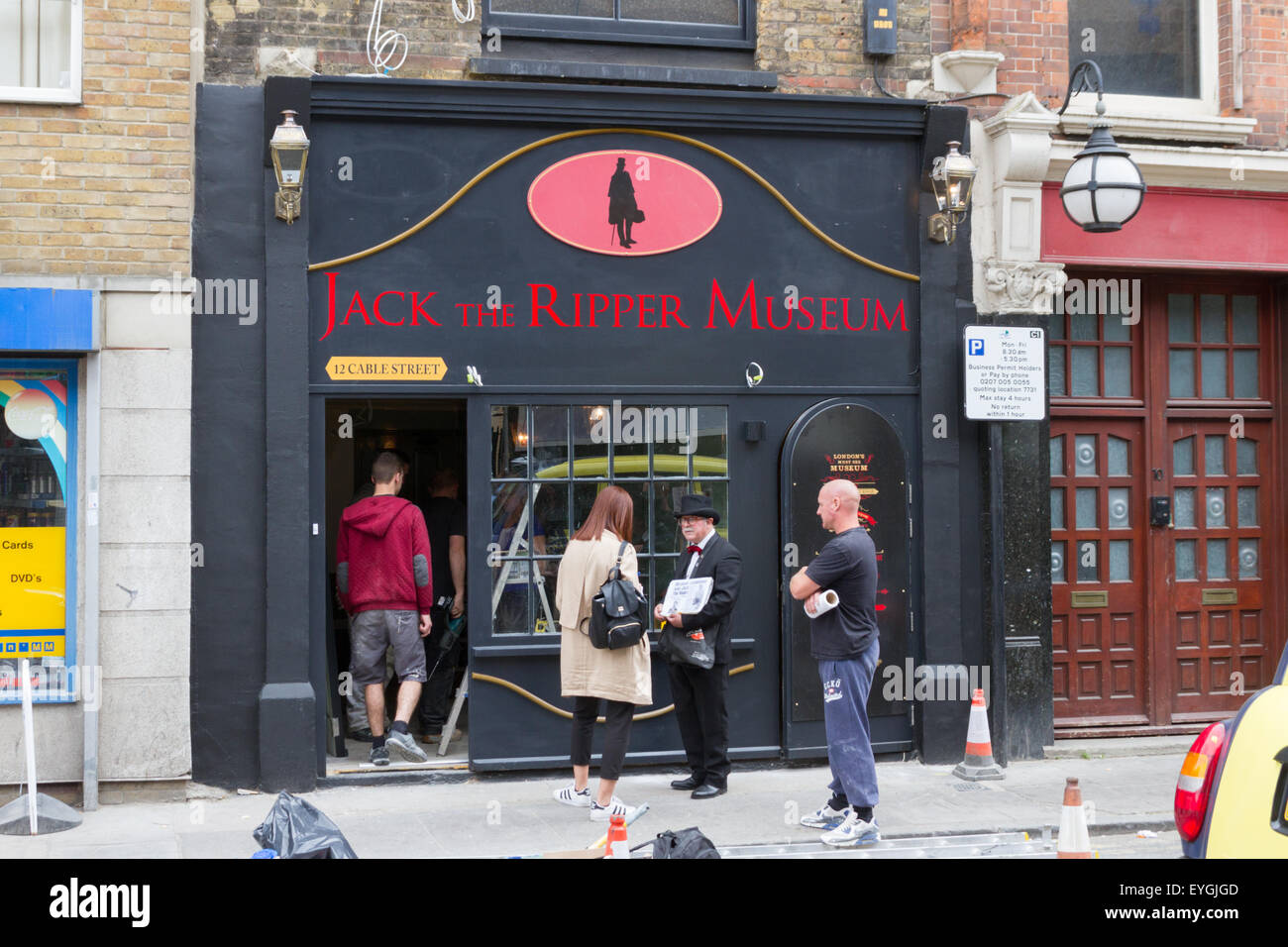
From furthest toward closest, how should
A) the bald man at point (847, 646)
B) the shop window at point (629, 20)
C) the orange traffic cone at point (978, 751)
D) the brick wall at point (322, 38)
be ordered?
the shop window at point (629, 20) → the brick wall at point (322, 38) → the orange traffic cone at point (978, 751) → the bald man at point (847, 646)

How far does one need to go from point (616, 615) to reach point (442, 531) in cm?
283

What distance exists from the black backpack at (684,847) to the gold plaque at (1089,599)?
6149mm

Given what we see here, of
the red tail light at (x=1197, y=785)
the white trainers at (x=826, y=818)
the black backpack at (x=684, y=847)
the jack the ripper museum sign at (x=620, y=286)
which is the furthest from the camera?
the jack the ripper museum sign at (x=620, y=286)

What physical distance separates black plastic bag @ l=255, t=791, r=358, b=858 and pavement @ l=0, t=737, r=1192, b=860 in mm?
2207

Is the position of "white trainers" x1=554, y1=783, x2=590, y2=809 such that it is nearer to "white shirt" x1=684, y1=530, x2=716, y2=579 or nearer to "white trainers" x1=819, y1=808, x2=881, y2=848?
"white shirt" x1=684, y1=530, x2=716, y2=579

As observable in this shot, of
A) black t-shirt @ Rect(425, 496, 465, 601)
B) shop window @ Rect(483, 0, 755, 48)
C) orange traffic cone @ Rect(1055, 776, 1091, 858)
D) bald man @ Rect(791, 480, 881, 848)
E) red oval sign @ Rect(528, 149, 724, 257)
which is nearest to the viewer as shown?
orange traffic cone @ Rect(1055, 776, 1091, 858)

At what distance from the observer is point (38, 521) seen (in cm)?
782

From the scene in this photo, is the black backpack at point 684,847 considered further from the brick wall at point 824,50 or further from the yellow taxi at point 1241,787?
the brick wall at point 824,50

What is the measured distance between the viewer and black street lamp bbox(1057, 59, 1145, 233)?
8.69m

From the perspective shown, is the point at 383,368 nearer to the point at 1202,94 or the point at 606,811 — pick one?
the point at 606,811

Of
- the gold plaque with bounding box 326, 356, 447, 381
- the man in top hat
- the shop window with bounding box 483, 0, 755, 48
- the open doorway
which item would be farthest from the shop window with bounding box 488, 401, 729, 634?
the shop window with bounding box 483, 0, 755, 48

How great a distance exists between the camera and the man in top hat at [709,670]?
7.82 metres

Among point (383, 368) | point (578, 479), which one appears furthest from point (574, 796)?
point (383, 368)

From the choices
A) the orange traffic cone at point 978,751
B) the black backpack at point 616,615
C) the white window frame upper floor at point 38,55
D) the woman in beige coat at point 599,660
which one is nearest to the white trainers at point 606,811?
the woman in beige coat at point 599,660
